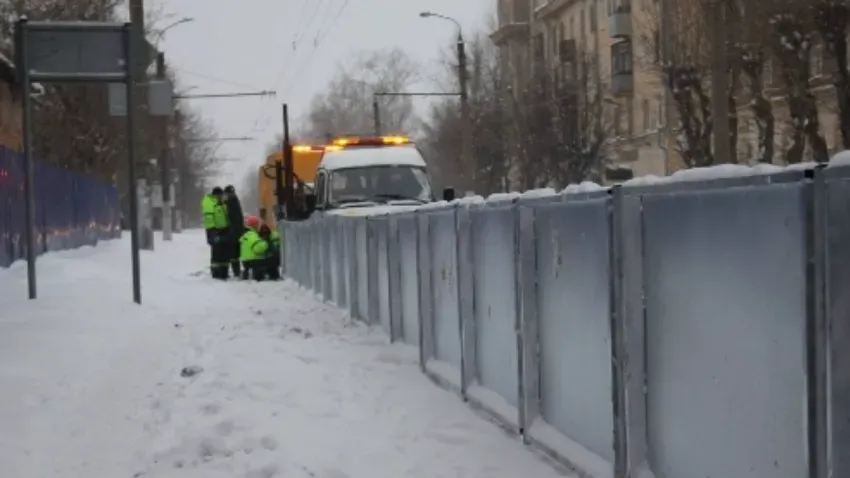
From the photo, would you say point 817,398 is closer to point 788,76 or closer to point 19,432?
point 19,432

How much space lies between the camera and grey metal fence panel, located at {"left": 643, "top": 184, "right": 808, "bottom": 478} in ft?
12.6

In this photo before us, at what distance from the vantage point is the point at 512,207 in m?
7.09

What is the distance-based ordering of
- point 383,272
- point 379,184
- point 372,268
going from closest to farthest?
point 383,272 → point 372,268 → point 379,184

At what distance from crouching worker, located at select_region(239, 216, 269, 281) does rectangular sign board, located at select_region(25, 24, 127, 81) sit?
9409mm

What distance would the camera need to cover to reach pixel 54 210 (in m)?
24.9

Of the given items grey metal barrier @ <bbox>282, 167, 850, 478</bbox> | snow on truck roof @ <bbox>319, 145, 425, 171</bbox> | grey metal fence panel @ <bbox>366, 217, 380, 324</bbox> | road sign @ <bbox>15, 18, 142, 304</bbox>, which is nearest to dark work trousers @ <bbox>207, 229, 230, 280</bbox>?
snow on truck roof @ <bbox>319, 145, 425, 171</bbox>

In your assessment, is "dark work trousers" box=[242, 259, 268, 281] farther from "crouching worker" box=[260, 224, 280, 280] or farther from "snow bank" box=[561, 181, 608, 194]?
"snow bank" box=[561, 181, 608, 194]

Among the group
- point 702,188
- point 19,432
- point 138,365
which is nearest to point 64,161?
point 138,365

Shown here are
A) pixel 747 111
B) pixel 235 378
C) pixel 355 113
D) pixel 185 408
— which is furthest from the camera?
pixel 355 113

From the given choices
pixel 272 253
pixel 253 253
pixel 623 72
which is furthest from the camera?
pixel 623 72

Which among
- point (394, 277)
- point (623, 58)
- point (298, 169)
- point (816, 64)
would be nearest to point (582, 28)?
point (623, 58)

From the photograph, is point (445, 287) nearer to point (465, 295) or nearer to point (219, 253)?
point (465, 295)

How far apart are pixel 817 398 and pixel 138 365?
24.4ft

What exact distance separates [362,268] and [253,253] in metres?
10.1
